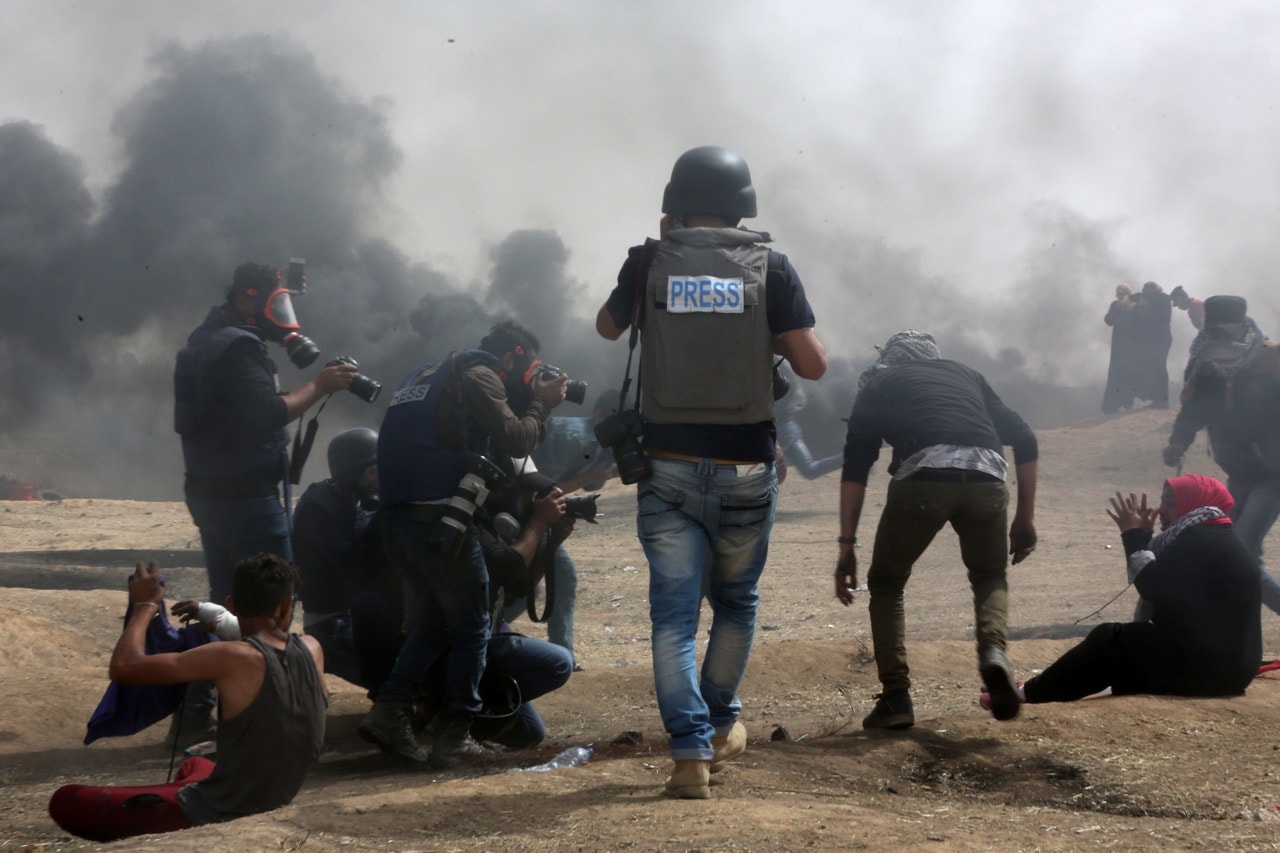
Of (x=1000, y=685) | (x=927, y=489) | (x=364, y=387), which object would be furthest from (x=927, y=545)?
(x=364, y=387)

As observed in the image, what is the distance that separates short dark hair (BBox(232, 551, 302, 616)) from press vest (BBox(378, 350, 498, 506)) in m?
0.90

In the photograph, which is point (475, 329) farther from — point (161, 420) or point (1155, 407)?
point (1155, 407)

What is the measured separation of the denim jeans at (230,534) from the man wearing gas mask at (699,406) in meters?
1.94

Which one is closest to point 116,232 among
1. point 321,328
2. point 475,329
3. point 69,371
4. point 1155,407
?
point 69,371

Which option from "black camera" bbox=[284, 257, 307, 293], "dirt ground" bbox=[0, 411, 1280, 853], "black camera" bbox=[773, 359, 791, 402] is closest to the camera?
"dirt ground" bbox=[0, 411, 1280, 853]

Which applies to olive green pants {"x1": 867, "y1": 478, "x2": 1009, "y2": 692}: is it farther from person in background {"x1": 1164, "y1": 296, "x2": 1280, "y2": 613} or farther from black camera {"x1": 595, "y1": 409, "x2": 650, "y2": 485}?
person in background {"x1": 1164, "y1": 296, "x2": 1280, "y2": 613}

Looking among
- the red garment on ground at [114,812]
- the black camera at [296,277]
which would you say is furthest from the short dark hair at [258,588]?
the black camera at [296,277]

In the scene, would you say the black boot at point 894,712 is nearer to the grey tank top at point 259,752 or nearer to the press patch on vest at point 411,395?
the press patch on vest at point 411,395

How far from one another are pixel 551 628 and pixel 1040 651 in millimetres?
2410

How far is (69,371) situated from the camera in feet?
74.9

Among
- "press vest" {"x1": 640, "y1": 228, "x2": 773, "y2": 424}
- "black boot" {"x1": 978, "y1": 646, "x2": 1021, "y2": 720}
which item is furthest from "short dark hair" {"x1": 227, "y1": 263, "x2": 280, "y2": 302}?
"black boot" {"x1": 978, "y1": 646, "x2": 1021, "y2": 720}

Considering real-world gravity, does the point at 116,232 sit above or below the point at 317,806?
above

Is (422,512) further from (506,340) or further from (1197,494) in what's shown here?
(1197,494)

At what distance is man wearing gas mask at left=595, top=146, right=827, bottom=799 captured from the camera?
349cm
